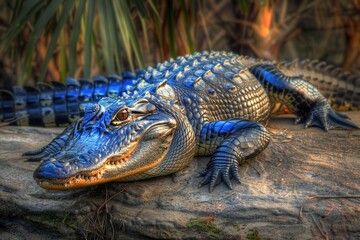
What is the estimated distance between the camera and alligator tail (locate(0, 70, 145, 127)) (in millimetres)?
4855

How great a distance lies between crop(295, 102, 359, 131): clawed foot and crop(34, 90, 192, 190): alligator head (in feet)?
5.08

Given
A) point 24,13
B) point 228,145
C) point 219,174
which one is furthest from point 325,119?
point 24,13

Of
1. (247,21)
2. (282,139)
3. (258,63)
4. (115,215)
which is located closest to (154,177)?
(115,215)

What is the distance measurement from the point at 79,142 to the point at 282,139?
1.71m

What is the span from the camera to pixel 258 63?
15.8 feet

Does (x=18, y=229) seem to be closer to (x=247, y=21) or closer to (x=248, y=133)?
(x=248, y=133)

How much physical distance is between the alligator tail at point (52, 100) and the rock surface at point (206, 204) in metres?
1.36

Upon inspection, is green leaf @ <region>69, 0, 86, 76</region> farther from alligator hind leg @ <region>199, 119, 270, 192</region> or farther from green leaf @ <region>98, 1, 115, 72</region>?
alligator hind leg @ <region>199, 119, 270, 192</region>

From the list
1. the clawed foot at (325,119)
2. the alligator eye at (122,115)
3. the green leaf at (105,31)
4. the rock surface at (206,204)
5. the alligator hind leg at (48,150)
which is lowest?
the rock surface at (206,204)

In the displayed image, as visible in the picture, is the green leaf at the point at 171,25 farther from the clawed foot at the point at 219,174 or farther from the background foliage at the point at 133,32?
the clawed foot at the point at 219,174

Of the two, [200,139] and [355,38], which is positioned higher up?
[355,38]

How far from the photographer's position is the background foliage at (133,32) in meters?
4.64

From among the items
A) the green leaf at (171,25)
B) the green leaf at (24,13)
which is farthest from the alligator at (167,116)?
the green leaf at (171,25)

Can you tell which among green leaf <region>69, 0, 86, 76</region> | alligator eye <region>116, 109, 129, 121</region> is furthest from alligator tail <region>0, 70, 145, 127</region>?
alligator eye <region>116, 109, 129, 121</region>
